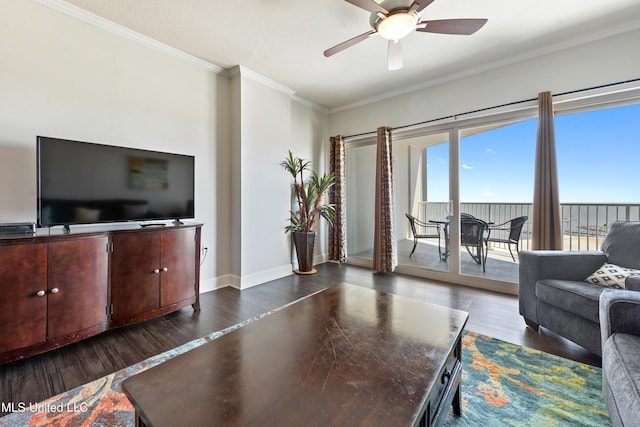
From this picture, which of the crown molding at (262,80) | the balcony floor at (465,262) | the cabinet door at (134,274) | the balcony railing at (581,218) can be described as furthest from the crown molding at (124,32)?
the balcony railing at (581,218)

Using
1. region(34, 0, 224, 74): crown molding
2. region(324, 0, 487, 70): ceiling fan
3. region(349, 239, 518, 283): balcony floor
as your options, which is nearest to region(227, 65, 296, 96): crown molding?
region(34, 0, 224, 74): crown molding

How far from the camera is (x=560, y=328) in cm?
200

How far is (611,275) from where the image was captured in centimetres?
195

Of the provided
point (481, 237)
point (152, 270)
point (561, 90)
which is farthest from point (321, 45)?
point (481, 237)

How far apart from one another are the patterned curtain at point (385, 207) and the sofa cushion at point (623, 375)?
2808mm

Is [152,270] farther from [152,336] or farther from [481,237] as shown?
[481,237]

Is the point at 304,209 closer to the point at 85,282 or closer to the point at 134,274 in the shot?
the point at 134,274

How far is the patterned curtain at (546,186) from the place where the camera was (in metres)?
2.83

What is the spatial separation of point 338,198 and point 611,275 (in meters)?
3.31

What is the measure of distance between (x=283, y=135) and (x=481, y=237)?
3.14 m

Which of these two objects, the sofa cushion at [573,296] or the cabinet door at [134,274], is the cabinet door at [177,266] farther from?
the sofa cushion at [573,296]

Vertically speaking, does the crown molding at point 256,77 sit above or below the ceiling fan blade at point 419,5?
above

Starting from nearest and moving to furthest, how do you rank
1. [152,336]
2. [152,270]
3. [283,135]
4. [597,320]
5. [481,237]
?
1. [597,320]
2. [152,336]
3. [152,270]
4. [481,237]
5. [283,135]

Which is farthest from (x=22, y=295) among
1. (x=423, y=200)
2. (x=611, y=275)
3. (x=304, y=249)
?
(x=423, y=200)
